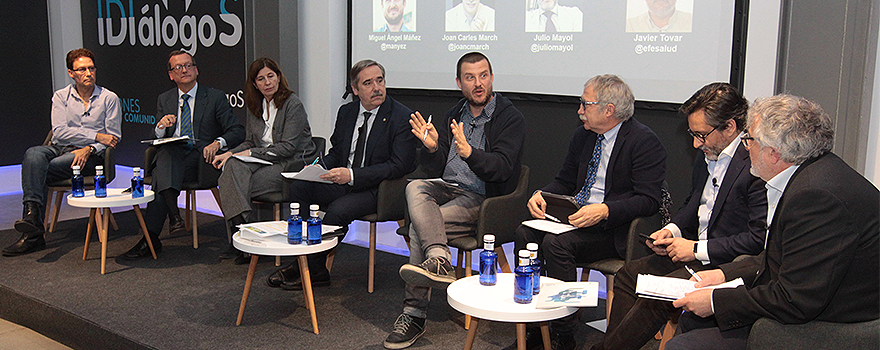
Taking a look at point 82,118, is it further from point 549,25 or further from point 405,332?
point 549,25

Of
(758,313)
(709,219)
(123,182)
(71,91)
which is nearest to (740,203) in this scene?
(709,219)

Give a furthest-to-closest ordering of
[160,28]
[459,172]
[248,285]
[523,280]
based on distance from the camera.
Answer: [160,28] < [459,172] < [248,285] < [523,280]

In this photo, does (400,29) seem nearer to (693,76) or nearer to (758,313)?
(693,76)

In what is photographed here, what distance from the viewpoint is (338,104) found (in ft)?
16.5

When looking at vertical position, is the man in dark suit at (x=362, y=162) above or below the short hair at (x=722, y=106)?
below

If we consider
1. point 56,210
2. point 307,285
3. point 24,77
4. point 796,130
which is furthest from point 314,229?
point 24,77

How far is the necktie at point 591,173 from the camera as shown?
3.14 meters

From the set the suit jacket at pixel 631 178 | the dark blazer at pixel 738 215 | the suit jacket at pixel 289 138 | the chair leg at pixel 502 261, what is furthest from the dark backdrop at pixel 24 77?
the dark blazer at pixel 738 215

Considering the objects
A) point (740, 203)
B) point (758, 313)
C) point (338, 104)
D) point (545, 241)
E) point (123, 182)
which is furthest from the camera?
point (123, 182)

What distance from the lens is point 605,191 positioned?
3.08 metres

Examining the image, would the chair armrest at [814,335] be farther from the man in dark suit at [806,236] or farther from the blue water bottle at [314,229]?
the blue water bottle at [314,229]

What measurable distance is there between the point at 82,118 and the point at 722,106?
4.28 meters

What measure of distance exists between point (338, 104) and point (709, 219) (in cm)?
307

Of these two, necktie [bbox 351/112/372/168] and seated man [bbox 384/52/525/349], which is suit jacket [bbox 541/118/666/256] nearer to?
seated man [bbox 384/52/525/349]
